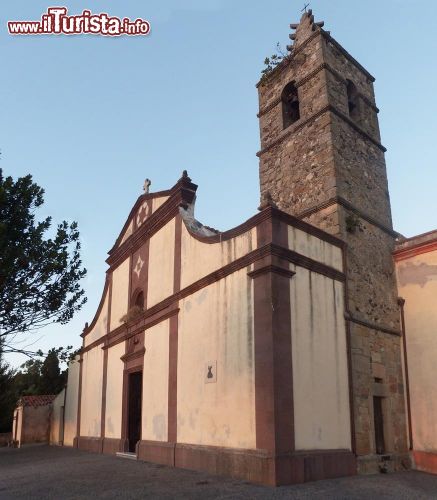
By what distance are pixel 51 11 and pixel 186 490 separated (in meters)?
10.4

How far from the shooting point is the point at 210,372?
9945 mm

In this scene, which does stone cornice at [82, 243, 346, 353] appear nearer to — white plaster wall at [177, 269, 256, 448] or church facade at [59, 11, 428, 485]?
church facade at [59, 11, 428, 485]

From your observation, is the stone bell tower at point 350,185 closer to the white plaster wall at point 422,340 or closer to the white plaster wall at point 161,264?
the white plaster wall at point 422,340

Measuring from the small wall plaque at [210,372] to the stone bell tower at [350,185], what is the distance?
9.56 feet

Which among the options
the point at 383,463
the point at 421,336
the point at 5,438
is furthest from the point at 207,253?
the point at 5,438

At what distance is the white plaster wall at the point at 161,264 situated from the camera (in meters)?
13.0

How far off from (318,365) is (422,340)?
369 centimetres

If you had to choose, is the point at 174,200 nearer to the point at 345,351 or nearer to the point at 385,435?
the point at 345,351

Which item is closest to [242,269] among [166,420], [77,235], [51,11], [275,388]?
[275,388]

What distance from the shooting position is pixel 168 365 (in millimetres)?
11883

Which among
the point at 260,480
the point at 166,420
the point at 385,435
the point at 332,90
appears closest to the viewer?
the point at 260,480

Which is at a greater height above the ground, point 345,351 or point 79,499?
point 345,351

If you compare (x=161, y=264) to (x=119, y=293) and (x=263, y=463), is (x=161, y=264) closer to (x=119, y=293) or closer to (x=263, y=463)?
(x=119, y=293)

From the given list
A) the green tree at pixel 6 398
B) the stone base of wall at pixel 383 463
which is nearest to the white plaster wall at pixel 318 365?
the stone base of wall at pixel 383 463
